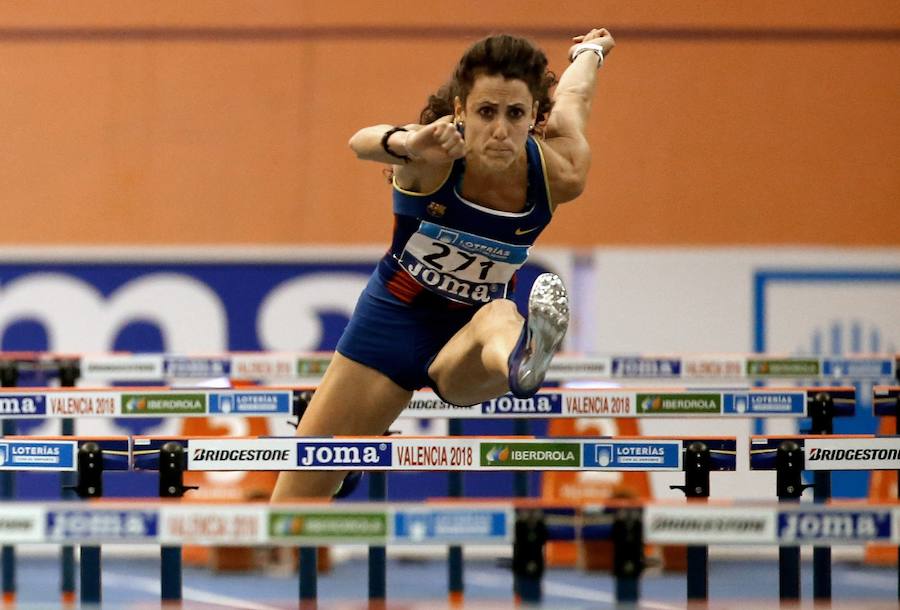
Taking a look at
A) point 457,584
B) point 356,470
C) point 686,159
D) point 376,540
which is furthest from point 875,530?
point 686,159

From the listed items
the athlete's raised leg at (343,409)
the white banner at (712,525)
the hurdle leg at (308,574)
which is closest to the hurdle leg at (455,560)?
the hurdle leg at (308,574)

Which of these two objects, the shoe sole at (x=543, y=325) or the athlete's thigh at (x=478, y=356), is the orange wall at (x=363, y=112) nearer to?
the athlete's thigh at (x=478, y=356)

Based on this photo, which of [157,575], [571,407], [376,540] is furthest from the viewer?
[157,575]

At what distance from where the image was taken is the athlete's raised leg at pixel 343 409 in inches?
179

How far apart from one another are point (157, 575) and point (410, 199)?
4.16m

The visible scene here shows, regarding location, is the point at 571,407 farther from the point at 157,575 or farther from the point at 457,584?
the point at 157,575

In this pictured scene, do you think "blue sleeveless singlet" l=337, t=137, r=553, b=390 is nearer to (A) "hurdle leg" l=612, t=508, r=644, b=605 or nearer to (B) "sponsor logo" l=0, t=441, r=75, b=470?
(B) "sponsor logo" l=0, t=441, r=75, b=470

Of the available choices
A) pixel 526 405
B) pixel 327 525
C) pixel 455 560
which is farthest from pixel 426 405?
pixel 327 525

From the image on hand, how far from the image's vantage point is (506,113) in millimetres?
4246

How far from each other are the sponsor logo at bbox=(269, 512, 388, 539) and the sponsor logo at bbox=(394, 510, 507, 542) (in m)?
0.04

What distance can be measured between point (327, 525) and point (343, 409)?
137 cm

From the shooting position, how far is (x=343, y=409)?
15.0 ft

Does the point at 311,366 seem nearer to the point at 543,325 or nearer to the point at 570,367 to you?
the point at 570,367

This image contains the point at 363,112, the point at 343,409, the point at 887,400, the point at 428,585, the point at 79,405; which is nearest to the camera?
the point at 343,409
